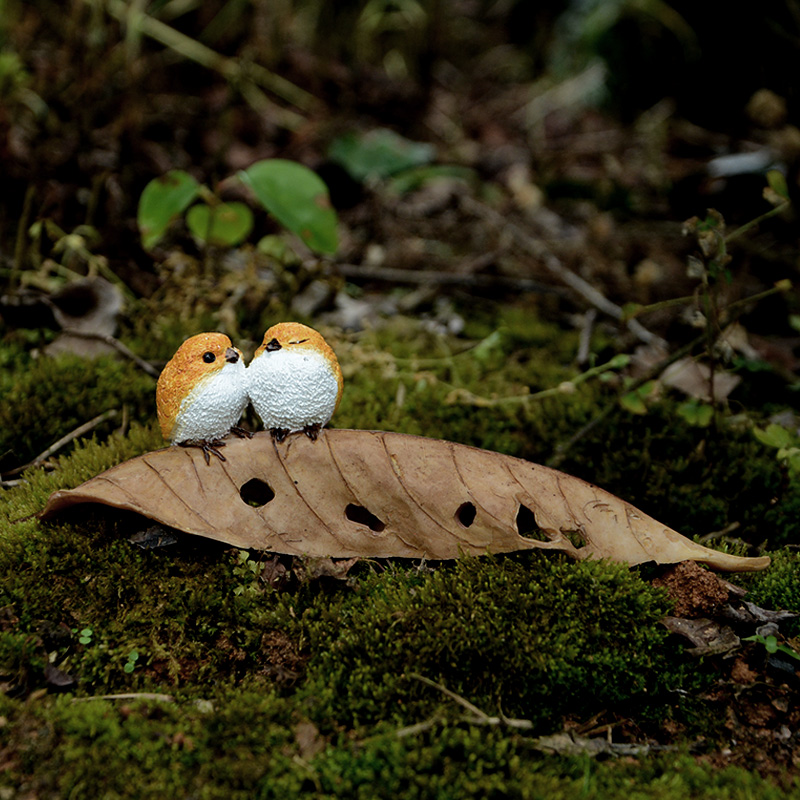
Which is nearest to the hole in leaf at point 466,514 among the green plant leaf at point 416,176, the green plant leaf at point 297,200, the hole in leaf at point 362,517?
the hole in leaf at point 362,517

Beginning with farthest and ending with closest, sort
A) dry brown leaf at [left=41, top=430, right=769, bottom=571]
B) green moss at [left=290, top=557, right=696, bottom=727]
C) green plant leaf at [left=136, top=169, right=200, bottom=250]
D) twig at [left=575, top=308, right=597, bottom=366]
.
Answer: twig at [left=575, top=308, right=597, bottom=366] < green plant leaf at [left=136, top=169, right=200, bottom=250] < dry brown leaf at [left=41, top=430, right=769, bottom=571] < green moss at [left=290, top=557, right=696, bottom=727]

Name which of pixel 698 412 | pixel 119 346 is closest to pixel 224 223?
pixel 119 346

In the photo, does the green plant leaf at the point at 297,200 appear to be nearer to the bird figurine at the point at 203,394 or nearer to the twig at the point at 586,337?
the bird figurine at the point at 203,394

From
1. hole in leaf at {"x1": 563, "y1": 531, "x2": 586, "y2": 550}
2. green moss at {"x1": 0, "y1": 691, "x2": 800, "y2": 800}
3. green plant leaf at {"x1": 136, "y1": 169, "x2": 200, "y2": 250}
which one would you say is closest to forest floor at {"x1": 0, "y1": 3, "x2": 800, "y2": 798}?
green moss at {"x1": 0, "y1": 691, "x2": 800, "y2": 800}

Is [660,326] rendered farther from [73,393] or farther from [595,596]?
[73,393]

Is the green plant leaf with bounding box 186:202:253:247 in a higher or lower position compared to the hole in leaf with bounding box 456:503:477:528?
higher

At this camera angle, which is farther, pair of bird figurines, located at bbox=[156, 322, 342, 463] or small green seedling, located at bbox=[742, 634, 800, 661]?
pair of bird figurines, located at bbox=[156, 322, 342, 463]

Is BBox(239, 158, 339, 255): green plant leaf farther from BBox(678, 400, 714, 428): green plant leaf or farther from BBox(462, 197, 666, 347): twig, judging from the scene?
BBox(678, 400, 714, 428): green plant leaf
